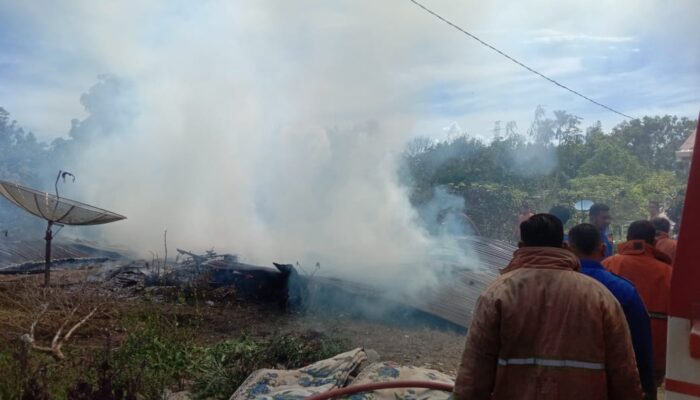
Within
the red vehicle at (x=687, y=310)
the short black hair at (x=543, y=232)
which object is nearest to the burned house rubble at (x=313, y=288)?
the short black hair at (x=543, y=232)

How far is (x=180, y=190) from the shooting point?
60.2 feet

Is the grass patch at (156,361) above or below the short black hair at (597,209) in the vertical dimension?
below

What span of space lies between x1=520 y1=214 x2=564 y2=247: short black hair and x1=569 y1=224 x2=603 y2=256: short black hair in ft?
3.18

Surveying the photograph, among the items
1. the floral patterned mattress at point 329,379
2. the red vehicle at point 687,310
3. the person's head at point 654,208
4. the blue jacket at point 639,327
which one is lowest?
the floral patterned mattress at point 329,379

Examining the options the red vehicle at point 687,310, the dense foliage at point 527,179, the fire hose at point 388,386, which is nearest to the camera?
the red vehicle at point 687,310

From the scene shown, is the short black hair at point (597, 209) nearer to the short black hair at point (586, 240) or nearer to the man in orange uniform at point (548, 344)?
the short black hair at point (586, 240)

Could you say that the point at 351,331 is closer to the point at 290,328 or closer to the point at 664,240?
the point at 290,328

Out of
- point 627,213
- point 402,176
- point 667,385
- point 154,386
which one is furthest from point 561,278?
point 627,213

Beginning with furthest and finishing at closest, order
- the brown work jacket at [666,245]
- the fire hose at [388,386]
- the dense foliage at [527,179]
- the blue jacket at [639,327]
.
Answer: the dense foliage at [527,179] < the brown work jacket at [666,245] < the fire hose at [388,386] < the blue jacket at [639,327]

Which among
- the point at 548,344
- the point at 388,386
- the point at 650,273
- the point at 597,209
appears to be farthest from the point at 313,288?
the point at 548,344

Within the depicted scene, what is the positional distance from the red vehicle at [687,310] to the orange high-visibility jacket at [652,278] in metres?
2.28

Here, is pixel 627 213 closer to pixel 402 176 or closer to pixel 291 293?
pixel 402 176

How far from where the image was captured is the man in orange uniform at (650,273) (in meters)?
3.63

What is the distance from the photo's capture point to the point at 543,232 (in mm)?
2256
